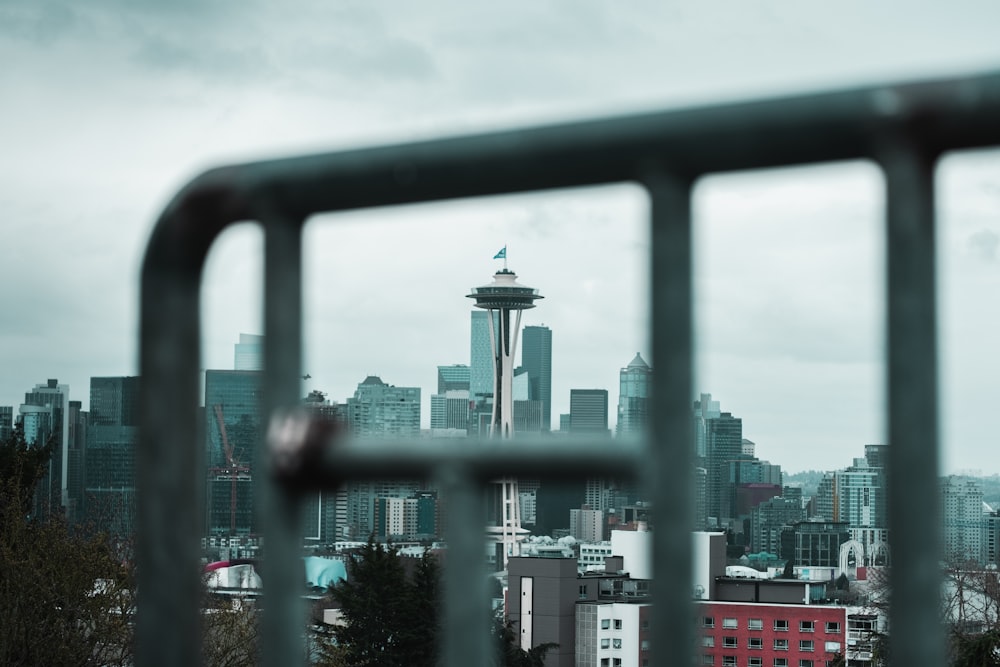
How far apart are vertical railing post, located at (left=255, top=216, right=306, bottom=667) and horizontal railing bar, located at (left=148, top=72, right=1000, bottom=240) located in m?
0.03

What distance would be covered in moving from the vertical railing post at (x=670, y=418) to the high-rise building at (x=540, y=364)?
72.7 m

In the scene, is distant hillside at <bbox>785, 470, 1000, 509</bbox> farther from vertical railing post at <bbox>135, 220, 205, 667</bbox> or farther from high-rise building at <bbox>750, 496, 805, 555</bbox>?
vertical railing post at <bbox>135, 220, 205, 667</bbox>

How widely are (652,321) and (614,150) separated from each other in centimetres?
8

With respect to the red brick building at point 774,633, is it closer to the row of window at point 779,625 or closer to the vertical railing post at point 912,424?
the row of window at point 779,625

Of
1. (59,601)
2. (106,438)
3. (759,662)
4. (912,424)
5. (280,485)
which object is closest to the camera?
(912,424)

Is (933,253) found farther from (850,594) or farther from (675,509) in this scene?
(850,594)

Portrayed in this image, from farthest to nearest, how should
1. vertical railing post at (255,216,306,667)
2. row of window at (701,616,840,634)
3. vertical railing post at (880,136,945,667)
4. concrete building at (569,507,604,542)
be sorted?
1. concrete building at (569,507,604,542)
2. row of window at (701,616,840,634)
3. vertical railing post at (255,216,306,667)
4. vertical railing post at (880,136,945,667)

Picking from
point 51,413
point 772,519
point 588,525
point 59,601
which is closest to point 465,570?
point 59,601

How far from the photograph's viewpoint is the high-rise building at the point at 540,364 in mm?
74625

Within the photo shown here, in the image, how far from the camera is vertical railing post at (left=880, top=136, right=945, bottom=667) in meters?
0.54

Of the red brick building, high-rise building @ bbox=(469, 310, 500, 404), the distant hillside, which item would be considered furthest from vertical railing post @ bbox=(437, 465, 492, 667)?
high-rise building @ bbox=(469, 310, 500, 404)

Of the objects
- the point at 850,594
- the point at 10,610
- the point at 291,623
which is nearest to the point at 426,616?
the point at 10,610

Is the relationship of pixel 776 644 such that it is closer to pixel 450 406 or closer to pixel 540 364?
pixel 450 406

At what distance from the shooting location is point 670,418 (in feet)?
1.91
